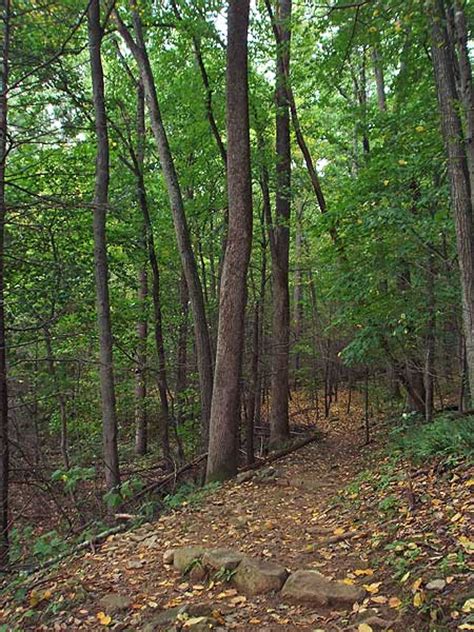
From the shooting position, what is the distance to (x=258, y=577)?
3762 mm

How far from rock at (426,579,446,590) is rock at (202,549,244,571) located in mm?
1580

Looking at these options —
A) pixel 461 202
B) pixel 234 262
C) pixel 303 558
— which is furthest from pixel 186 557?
pixel 461 202

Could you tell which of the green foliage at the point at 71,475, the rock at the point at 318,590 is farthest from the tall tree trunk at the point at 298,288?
the rock at the point at 318,590

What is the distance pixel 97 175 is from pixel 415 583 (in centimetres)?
740

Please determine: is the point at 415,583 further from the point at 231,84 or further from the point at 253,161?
the point at 253,161

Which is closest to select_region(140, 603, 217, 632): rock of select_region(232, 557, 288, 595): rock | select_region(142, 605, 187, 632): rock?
select_region(142, 605, 187, 632): rock

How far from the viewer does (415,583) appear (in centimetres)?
312

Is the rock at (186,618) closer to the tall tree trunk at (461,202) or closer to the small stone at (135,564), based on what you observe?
the small stone at (135,564)

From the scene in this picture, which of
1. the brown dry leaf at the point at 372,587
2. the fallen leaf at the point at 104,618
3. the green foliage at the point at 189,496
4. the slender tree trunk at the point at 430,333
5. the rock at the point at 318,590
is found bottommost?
the fallen leaf at the point at 104,618

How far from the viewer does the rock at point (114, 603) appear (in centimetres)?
386

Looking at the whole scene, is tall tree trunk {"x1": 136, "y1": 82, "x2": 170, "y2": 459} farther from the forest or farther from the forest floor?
the forest floor

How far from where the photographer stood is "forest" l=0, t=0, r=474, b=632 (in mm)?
3947

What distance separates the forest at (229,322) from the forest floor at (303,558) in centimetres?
3

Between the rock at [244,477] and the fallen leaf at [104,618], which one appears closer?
the fallen leaf at [104,618]
